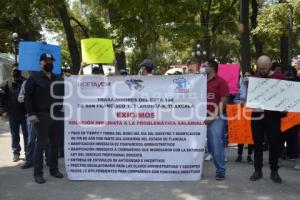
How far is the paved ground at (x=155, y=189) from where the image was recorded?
24.2 feet

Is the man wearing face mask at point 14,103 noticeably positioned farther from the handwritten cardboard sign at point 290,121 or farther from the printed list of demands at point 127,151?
the handwritten cardboard sign at point 290,121

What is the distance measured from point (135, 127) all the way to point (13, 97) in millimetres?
3138

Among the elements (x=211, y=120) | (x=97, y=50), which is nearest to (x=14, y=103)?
(x=97, y=50)

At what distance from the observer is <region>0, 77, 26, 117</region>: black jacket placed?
10.3 meters

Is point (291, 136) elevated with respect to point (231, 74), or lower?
lower

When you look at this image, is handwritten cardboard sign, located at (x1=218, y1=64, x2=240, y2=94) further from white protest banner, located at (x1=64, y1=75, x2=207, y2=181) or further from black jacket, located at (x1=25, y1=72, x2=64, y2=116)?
black jacket, located at (x1=25, y1=72, x2=64, y2=116)

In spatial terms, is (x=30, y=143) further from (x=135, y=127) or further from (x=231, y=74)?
(x=231, y=74)

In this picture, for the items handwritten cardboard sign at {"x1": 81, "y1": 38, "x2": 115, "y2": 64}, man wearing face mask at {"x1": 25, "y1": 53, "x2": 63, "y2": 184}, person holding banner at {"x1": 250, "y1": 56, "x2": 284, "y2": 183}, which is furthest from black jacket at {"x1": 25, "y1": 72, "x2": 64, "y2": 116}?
person holding banner at {"x1": 250, "y1": 56, "x2": 284, "y2": 183}

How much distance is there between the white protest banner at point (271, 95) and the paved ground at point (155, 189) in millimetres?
1176

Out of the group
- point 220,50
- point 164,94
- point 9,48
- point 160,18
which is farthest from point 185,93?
point 220,50

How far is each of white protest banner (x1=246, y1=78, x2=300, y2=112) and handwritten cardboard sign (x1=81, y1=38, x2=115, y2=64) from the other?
→ 9.60 feet

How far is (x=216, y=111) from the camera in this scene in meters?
8.28

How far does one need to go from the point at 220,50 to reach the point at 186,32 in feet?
154

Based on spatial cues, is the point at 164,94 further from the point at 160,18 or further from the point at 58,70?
the point at 160,18
